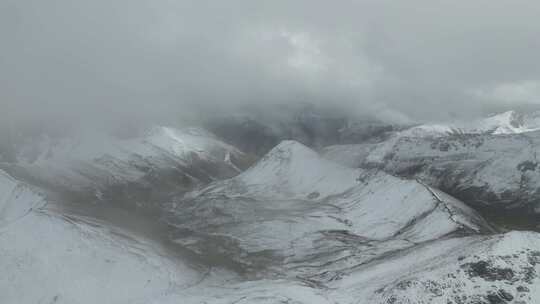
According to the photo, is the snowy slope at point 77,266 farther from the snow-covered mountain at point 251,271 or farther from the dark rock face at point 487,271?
the dark rock face at point 487,271

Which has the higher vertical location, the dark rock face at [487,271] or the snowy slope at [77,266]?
the snowy slope at [77,266]

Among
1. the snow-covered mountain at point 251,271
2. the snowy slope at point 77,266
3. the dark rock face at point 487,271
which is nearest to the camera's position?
the dark rock face at point 487,271

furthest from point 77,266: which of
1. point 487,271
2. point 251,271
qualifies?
point 487,271

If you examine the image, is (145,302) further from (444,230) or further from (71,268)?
(444,230)

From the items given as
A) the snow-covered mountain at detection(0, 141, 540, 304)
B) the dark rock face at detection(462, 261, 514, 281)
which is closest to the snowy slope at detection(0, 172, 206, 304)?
the snow-covered mountain at detection(0, 141, 540, 304)

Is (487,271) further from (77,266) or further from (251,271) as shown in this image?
(77,266)

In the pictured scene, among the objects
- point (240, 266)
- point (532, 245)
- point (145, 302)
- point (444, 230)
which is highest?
Result: point (444, 230)

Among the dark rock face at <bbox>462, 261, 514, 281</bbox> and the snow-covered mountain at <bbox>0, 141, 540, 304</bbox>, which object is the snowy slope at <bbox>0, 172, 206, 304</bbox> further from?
the dark rock face at <bbox>462, 261, 514, 281</bbox>

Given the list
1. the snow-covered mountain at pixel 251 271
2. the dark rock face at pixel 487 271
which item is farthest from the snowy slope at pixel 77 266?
the dark rock face at pixel 487 271

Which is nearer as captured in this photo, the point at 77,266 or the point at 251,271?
the point at 77,266

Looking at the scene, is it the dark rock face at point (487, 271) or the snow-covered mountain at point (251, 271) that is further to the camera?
the snow-covered mountain at point (251, 271)

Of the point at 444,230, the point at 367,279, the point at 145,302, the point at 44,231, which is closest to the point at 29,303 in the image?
the point at 145,302
